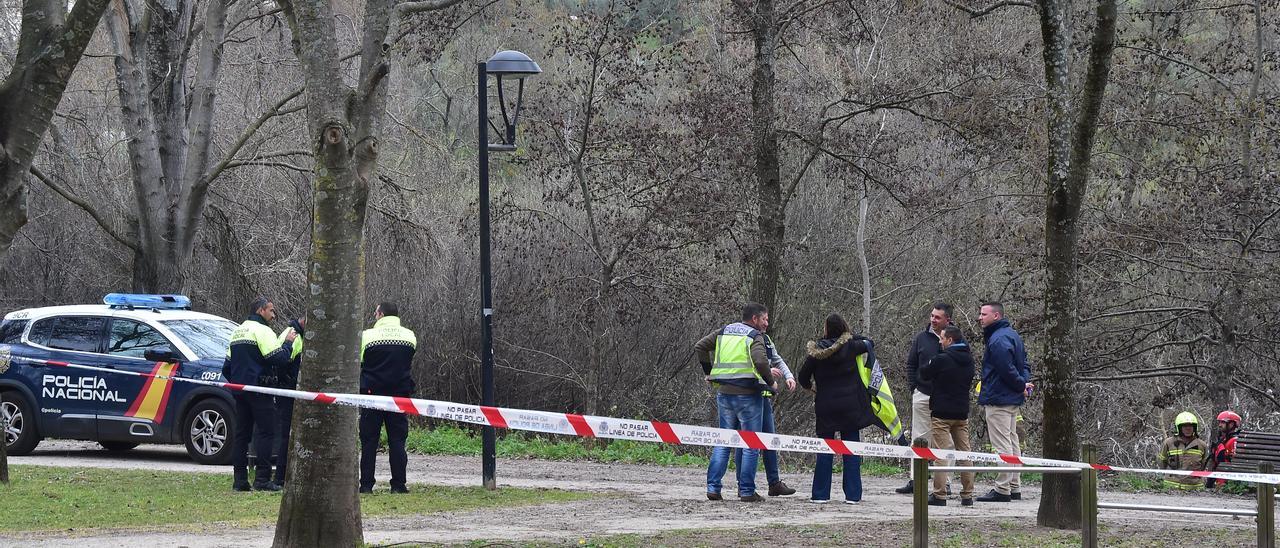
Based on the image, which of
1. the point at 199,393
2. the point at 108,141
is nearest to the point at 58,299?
the point at 108,141

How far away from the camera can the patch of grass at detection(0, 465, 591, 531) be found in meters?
10.6

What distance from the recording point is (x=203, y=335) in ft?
51.1

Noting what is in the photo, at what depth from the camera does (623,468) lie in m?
16.4

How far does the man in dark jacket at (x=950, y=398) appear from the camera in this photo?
12297mm

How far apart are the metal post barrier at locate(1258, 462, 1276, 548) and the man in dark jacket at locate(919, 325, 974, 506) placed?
12.5ft

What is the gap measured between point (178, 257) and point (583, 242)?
6.51 meters

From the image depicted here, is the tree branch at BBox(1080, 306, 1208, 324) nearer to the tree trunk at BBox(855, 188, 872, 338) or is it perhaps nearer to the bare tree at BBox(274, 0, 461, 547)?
the tree trunk at BBox(855, 188, 872, 338)

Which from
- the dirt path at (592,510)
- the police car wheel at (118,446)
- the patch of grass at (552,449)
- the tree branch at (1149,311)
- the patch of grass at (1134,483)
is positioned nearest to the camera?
the dirt path at (592,510)

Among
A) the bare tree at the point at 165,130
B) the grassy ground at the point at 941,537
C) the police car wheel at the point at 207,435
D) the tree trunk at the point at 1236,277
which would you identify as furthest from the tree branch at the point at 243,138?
the tree trunk at the point at 1236,277

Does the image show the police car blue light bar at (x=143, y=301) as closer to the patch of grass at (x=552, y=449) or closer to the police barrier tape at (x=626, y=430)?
the patch of grass at (x=552, y=449)

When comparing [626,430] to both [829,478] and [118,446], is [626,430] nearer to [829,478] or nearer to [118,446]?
[829,478]

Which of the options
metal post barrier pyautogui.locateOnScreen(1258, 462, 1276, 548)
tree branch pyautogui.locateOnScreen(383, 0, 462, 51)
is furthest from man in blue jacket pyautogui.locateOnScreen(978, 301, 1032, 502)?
tree branch pyautogui.locateOnScreen(383, 0, 462, 51)

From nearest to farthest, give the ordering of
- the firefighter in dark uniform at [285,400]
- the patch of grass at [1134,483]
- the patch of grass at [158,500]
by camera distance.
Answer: the patch of grass at [158,500]
the firefighter in dark uniform at [285,400]
the patch of grass at [1134,483]

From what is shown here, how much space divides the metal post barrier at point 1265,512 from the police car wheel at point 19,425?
13.1 meters
